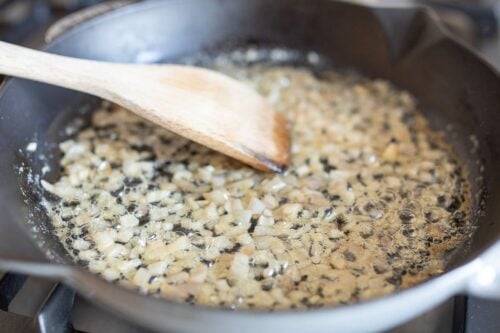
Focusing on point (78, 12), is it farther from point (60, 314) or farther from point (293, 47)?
point (60, 314)

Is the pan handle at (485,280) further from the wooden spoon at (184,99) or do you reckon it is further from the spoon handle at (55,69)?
the spoon handle at (55,69)

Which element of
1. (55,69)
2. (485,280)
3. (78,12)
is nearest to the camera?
(485,280)

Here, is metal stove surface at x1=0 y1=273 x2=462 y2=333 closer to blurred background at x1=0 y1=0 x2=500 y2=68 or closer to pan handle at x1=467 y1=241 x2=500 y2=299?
pan handle at x1=467 y1=241 x2=500 y2=299

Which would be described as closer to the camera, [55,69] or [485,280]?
[485,280]

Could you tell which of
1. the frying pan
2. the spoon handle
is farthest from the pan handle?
the spoon handle

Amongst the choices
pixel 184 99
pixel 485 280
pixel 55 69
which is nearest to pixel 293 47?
pixel 184 99

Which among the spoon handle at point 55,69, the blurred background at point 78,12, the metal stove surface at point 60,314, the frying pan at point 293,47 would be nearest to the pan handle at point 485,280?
the frying pan at point 293,47
